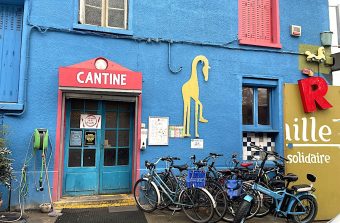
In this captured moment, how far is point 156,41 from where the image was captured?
303 inches

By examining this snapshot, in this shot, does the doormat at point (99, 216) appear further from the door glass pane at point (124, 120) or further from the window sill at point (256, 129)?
the window sill at point (256, 129)

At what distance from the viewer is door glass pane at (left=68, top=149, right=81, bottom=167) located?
7.31 metres

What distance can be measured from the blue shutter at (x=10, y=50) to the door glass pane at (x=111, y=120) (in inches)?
81.3

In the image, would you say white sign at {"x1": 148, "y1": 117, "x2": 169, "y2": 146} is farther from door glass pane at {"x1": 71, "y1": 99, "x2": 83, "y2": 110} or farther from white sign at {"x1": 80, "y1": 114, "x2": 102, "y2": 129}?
door glass pane at {"x1": 71, "y1": 99, "x2": 83, "y2": 110}

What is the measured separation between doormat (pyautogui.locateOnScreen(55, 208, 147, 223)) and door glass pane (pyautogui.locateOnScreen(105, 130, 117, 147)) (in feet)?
5.23

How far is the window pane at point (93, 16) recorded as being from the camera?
7.52 meters

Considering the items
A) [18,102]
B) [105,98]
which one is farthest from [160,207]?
[18,102]

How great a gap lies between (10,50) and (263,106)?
6.59 m

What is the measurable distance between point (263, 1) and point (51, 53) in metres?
5.91

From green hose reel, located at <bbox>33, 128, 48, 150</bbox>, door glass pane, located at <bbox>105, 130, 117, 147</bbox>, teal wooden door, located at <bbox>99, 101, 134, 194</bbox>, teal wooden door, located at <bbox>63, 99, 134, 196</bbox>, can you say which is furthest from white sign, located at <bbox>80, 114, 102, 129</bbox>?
green hose reel, located at <bbox>33, 128, 48, 150</bbox>

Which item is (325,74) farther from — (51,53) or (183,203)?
(51,53)

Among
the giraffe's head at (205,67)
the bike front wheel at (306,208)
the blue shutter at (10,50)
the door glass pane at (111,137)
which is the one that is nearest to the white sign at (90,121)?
the door glass pane at (111,137)

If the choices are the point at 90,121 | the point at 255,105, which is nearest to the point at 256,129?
the point at 255,105

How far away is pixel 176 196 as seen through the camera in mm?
6555
